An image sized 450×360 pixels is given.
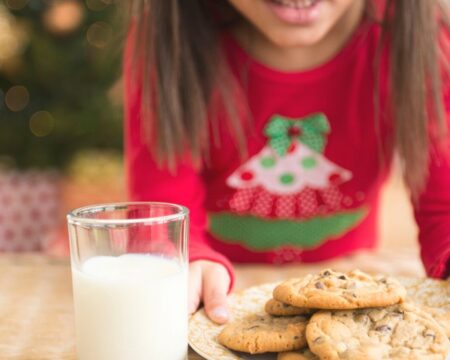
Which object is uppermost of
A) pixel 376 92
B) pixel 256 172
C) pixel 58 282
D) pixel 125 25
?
pixel 125 25

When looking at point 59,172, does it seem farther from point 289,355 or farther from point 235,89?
point 289,355

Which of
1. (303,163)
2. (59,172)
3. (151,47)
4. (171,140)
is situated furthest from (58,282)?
(59,172)

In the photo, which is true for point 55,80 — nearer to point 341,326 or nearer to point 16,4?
point 16,4

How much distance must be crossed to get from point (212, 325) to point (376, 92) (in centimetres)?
67

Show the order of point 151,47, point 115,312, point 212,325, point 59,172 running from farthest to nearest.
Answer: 1. point 59,172
2. point 151,47
3. point 212,325
4. point 115,312

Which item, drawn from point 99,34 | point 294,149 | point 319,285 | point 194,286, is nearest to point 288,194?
point 294,149

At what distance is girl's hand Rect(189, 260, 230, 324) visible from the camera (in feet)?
2.35

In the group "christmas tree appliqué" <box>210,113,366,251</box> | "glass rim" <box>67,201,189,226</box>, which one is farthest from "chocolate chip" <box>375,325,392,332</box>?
"christmas tree appliqué" <box>210,113,366,251</box>

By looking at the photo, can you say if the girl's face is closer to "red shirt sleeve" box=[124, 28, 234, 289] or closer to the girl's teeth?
the girl's teeth

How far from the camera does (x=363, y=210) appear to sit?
136cm

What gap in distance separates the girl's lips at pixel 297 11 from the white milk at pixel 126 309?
0.57 meters

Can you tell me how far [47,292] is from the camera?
93cm

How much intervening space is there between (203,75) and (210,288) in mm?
512

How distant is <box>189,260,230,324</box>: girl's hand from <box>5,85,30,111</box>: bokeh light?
5.98ft
